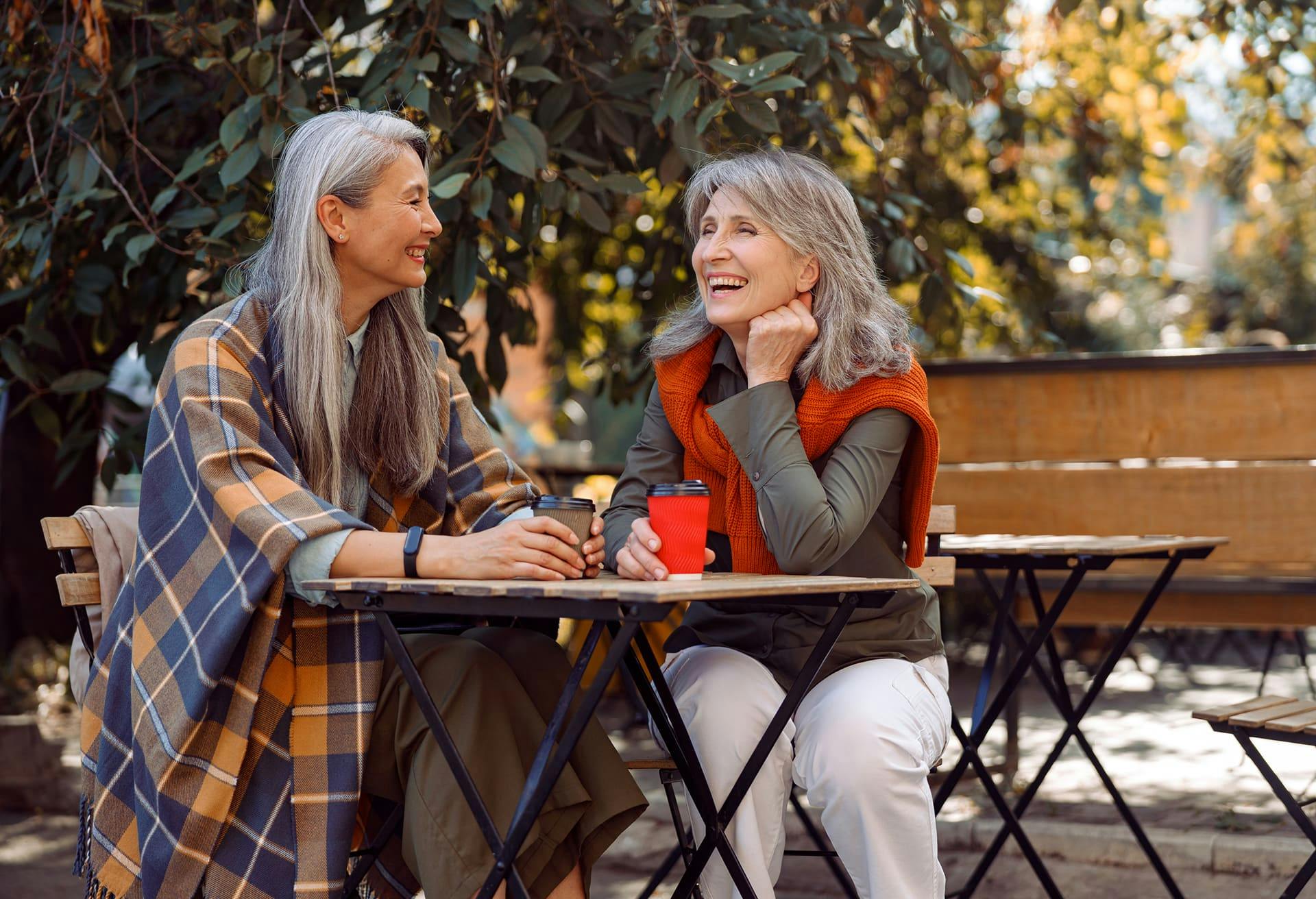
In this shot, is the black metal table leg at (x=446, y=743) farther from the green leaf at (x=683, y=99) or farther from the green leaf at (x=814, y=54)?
the green leaf at (x=814, y=54)

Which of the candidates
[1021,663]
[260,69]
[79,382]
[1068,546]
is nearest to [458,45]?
[260,69]

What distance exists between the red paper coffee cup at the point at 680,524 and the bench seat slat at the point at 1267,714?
117 cm

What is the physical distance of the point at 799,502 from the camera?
2.38 meters

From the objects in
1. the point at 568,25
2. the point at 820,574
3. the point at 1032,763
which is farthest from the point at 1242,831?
the point at 568,25

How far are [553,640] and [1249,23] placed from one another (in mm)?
4581

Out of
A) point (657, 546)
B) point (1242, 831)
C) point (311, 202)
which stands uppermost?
point (311, 202)

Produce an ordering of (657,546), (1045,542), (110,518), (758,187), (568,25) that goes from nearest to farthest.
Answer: (657,546) → (110,518) → (758,187) → (1045,542) → (568,25)

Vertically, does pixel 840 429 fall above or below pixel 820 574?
above

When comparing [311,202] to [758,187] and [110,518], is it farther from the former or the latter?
[758,187]

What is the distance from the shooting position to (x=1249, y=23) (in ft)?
18.5

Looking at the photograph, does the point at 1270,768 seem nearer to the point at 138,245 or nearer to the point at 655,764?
the point at 655,764

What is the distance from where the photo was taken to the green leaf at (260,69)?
3.42 m

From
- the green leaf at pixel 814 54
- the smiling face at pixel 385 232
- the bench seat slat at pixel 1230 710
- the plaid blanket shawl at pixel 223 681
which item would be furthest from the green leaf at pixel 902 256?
the plaid blanket shawl at pixel 223 681

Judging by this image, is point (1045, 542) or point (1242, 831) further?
point (1242, 831)
